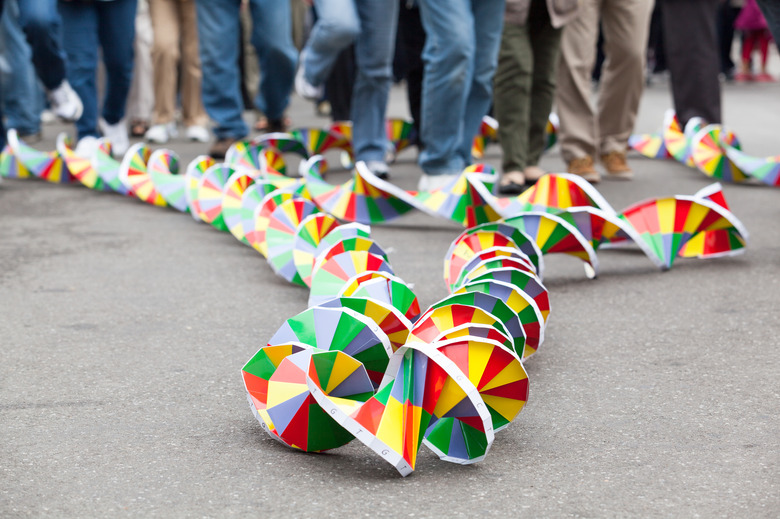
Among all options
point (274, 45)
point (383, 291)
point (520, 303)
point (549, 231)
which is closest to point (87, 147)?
point (274, 45)

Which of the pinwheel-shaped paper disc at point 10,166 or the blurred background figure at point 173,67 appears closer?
the pinwheel-shaped paper disc at point 10,166

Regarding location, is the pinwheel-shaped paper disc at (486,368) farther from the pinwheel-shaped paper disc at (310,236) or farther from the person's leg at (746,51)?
the person's leg at (746,51)

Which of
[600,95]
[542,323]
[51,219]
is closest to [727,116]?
[600,95]

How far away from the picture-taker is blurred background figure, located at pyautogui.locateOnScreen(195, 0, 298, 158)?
5930 millimetres

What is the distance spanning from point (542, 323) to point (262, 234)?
59.0 inches

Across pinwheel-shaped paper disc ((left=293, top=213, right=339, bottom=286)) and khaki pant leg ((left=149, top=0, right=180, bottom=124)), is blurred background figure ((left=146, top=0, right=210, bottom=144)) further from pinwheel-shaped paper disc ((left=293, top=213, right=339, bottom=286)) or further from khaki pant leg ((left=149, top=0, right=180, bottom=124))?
pinwheel-shaped paper disc ((left=293, top=213, right=339, bottom=286))

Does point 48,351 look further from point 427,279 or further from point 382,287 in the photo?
point 427,279

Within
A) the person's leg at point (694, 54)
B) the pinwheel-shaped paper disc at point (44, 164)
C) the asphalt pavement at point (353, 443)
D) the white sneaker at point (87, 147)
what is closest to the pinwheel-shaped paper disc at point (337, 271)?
the asphalt pavement at point (353, 443)

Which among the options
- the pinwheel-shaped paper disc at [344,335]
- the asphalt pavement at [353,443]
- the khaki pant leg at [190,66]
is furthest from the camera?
the khaki pant leg at [190,66]

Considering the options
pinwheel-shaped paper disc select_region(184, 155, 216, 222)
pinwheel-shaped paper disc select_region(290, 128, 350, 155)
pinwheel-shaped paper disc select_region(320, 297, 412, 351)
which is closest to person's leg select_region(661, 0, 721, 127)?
pinwheel-shaped paper disc select_region(290, 128, 350, 155)

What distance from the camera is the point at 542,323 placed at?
2.37 metres

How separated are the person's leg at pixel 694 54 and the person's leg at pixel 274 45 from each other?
2.15 meters

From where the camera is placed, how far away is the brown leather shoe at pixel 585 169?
5.36 m

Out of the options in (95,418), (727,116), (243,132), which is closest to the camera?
(95,418)
